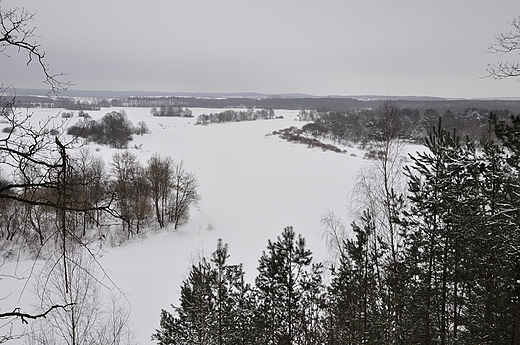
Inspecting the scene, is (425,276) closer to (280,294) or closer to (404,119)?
(280,294)

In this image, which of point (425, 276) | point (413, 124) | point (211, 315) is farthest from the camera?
point (413, 124)

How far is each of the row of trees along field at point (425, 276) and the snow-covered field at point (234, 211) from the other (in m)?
4.80

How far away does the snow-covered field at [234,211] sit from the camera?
714 inches

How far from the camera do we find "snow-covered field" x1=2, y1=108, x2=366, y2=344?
18.1 m

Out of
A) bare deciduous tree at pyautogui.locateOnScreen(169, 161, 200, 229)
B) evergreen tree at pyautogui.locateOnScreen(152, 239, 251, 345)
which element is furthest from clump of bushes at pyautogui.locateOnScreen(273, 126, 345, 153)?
evergreen tree at pyautogui.locateOnScreen(152, 239, 251, 345)

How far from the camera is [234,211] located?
28547mm

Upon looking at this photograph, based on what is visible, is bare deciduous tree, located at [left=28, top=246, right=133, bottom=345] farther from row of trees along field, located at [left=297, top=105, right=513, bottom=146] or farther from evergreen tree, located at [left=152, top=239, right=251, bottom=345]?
row of trees along field, located at [left=297, top=105, right=513, bottom=146]

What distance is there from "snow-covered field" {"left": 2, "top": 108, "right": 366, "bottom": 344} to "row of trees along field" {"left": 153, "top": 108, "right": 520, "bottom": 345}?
15.7ft

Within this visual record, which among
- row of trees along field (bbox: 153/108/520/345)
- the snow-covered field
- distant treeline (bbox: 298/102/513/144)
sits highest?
distant treeline (bbox: 298/102/513/144)

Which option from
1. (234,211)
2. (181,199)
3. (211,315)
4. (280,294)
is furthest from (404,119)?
(211,315)

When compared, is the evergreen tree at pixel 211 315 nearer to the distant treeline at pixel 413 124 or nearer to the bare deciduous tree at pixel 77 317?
the bare deciduous tree at pixel 77 317

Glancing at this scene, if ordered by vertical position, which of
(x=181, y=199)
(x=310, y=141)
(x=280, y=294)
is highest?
(x=310, y=141)

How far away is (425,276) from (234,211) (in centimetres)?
2132

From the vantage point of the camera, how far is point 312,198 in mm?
31016
